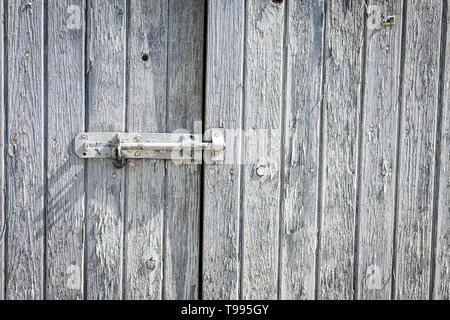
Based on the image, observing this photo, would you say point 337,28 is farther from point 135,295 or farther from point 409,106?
point 135,295

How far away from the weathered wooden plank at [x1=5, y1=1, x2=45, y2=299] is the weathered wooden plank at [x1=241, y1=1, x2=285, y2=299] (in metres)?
0.70

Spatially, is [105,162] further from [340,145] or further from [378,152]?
[378,152]

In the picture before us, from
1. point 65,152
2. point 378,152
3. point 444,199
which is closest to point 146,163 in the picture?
point 65,152

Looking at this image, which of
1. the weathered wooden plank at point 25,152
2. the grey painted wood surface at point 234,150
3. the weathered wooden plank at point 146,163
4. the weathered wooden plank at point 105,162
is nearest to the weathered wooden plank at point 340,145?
the grey painted wood surface at point 234,150

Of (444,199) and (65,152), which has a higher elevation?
(65,152)

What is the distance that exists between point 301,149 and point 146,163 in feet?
1.74

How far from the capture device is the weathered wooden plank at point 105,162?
128 centimetres

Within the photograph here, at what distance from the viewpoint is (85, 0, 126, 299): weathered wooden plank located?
4.19 ft

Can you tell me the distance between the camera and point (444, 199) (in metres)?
1.32

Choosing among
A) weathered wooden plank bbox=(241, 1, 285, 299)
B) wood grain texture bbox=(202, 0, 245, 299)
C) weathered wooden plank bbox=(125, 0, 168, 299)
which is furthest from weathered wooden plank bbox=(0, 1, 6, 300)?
weathered wooden plank bbox=(241, 1, 285, 299)

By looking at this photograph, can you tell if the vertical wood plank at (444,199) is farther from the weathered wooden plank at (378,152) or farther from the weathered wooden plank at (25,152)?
the weathered wooden plank at (25,152)

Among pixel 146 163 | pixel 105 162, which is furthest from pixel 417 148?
pixel 105 162

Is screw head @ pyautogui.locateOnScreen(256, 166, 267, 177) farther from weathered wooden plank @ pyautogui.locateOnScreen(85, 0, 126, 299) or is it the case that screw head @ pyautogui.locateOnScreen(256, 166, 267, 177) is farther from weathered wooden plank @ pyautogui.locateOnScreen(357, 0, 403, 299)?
weathered wooden plank @ pyautogui.locateOnScreen(85, 0, 126, 299)
